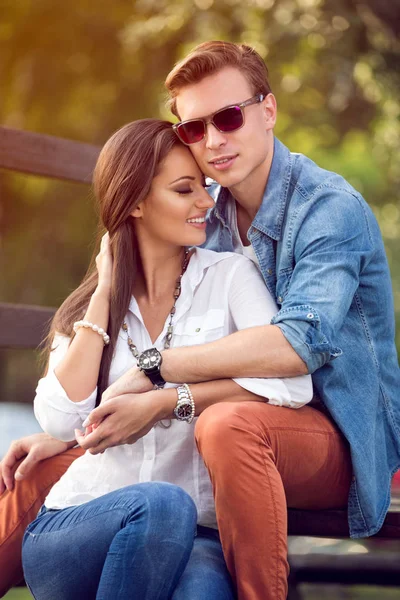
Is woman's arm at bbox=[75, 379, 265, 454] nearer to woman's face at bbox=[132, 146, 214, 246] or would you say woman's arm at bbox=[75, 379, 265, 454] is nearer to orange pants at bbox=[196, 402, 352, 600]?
orange pants at bbox=[196, 402, 352, 600]

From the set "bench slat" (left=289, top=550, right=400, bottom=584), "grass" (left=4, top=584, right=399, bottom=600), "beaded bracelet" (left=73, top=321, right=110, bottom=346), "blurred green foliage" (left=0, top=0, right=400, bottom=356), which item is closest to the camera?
"beaded bracelet" (left=73, top=321, right=110, bottom=346)

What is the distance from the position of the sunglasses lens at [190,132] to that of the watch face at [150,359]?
0.66 m

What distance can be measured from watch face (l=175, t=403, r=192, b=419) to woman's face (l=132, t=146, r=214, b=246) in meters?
0.54

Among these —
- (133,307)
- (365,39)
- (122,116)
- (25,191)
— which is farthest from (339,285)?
(25,191)

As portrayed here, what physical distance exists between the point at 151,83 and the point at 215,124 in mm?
6182

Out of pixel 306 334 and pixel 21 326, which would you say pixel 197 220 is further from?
pixel 21 326

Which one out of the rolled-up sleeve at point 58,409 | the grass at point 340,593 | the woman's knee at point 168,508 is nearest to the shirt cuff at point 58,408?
the rolled-up sleeve at point 58,409

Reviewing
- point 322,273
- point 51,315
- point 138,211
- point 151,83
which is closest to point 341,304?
point 322,273

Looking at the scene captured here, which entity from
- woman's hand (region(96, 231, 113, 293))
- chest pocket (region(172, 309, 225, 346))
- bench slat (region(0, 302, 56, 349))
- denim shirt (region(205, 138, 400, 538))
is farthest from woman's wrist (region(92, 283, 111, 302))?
bench slat (region(0, 302, 56, 349))

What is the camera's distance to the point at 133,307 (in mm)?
2688

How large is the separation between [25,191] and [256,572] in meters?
8.73

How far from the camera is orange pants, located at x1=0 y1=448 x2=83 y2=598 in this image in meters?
2.61

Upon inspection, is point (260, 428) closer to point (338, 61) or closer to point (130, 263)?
point (130, 263)

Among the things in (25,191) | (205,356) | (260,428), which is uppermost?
(25,191)
